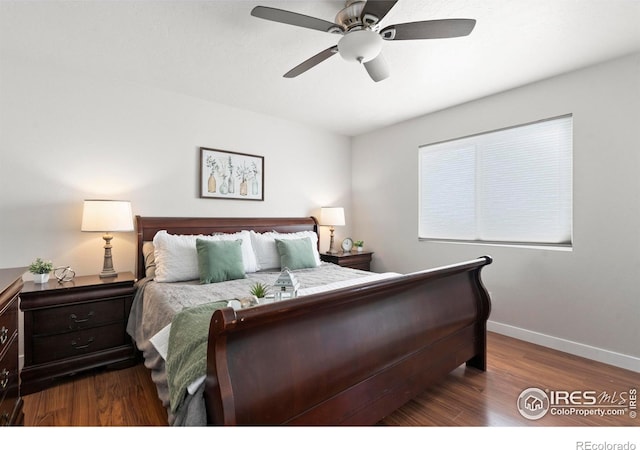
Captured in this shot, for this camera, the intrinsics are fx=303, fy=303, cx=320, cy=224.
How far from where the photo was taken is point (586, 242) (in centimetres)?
260

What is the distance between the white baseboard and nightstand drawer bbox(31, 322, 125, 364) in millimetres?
3575

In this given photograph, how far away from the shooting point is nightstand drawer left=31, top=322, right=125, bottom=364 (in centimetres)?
215

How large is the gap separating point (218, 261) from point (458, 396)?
6.73 ft

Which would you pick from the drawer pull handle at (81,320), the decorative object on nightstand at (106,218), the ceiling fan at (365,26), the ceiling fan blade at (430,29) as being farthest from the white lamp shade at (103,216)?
the ceiling fan blade at (430,29)

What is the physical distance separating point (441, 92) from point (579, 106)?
116 centimetres

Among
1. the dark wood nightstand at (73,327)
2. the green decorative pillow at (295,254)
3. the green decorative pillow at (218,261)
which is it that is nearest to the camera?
the dark wood nightstand at (73,327)

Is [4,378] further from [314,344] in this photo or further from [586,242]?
[586,242]

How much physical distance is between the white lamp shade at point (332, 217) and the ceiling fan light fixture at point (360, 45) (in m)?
2.46

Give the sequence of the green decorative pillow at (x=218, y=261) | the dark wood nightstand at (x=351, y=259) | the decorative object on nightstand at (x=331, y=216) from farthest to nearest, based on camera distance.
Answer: the decorative object on nightstand at (x=331, y=216) < the dark wood nightstand at (x=351, y=259) < the green decorative pillow at (x=218, y=261)

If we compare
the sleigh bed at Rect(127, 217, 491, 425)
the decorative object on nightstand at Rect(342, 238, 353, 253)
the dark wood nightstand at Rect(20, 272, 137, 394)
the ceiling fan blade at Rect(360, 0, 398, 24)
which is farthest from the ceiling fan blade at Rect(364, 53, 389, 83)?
the decorative object on nightstand at Rect(342, 238, 353, 253)

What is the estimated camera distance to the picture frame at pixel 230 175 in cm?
333

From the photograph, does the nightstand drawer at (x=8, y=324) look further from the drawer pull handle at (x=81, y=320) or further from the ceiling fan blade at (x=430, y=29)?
the ceiling fan blade at (x=430, y=29)

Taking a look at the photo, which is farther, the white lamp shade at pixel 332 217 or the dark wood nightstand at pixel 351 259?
the white lamp shade at pixel 332 217

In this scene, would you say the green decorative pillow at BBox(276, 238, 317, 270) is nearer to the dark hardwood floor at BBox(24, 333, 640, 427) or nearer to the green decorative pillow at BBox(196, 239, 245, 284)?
the green decorative pillow at BBox(196, 239, 245, 284)
